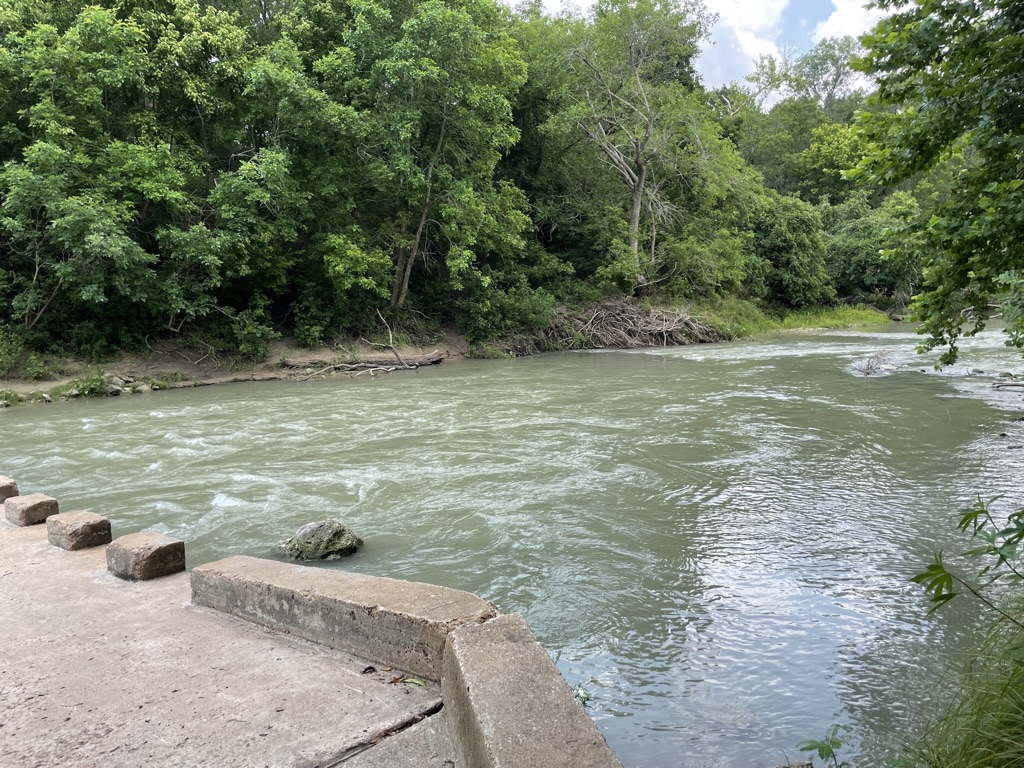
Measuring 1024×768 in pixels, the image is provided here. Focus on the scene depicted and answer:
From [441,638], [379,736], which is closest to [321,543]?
[441,638]

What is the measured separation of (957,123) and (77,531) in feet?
20.2

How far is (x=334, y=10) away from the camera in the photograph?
21.2 meters

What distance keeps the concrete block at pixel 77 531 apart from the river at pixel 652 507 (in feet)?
2.77

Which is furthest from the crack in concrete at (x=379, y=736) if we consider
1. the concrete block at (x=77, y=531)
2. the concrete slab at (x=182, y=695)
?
the concrete block at (x=77, y=531)

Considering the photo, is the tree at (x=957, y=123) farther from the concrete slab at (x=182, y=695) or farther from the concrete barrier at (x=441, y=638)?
the concrete slab at (x=182, y=695)

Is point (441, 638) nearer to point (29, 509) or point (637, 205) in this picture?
point (29, 509)

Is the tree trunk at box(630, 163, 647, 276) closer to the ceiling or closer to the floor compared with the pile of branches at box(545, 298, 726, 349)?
closer to the ceiling

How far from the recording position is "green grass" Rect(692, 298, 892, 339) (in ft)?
98.0

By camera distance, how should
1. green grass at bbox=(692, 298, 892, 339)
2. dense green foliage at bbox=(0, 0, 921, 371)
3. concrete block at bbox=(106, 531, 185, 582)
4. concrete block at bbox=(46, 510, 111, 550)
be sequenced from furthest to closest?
green grass at bbox=(692, 298, 892, 339) → dense green foliage at bbox=(0, 0, 921, 371) → concrete block at bbox=(46, 510, 111, 550) → concrete block at bbox=(106, 531, 185, 582)

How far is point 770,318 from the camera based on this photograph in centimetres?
3441

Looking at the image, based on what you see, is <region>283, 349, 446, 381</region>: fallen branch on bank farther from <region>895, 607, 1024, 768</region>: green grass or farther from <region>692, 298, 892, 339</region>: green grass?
<region>895, 607, 1024, 768</region>: green grass

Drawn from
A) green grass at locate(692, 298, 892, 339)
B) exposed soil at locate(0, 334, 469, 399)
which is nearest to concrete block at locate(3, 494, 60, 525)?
exposed soil at locate(0, 334, 469, 399)

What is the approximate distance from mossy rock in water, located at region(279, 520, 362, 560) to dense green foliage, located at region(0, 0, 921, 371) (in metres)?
9.63

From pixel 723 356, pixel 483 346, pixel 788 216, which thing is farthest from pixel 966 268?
pixel 788 216
